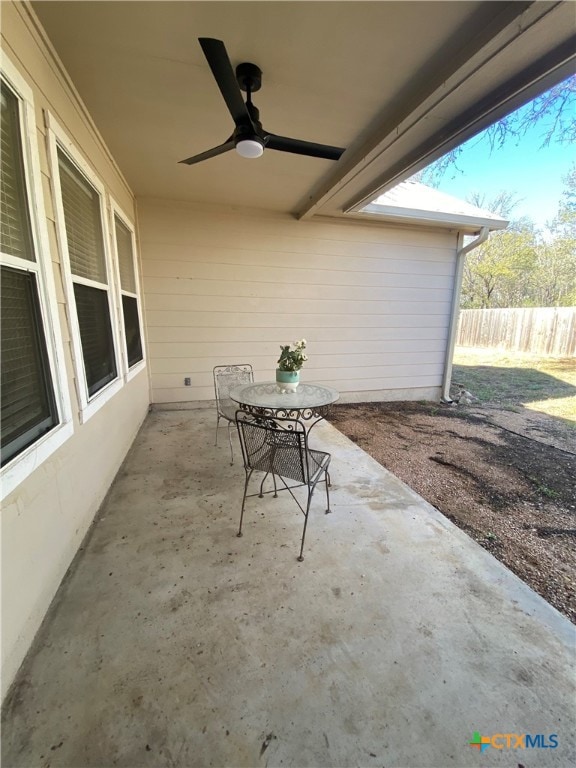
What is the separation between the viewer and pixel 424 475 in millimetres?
2844

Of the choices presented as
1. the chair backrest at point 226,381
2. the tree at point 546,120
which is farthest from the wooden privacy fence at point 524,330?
the chair backrest at point 226,381

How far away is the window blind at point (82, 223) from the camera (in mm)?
1919

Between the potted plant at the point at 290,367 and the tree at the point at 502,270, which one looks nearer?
the potted plant at the point at 290,367

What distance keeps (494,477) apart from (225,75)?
3.49 meters

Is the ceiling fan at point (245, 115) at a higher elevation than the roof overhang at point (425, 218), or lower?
lower

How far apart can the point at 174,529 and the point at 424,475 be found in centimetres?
218

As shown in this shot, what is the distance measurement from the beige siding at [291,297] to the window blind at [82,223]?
1.61 meters

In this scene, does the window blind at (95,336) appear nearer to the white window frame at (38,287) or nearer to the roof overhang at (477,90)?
the white window frame at (38,287)

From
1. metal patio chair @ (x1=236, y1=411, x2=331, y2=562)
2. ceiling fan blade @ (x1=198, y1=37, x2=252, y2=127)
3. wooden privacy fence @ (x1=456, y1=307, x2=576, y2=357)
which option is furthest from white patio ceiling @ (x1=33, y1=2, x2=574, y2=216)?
wooden privacy fence @ (x1=456, y1=307, x2=576, y2=357)

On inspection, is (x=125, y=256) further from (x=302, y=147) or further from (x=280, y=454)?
(x=280, y=454)

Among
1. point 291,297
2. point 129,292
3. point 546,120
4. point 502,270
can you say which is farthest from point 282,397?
point 502,270

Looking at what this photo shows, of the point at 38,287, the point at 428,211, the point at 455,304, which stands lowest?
the point at 38,287

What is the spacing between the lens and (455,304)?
16.9 feet

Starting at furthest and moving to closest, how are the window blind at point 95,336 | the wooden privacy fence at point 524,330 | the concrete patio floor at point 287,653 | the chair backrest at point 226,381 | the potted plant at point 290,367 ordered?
1. the wooden privacy fence at point 524,330
2. the chair backrest at point 226,381
3. the potted plant at point 290,367
4. the window blind at point 95,336
5. the concrete patio floor at point 287,653
